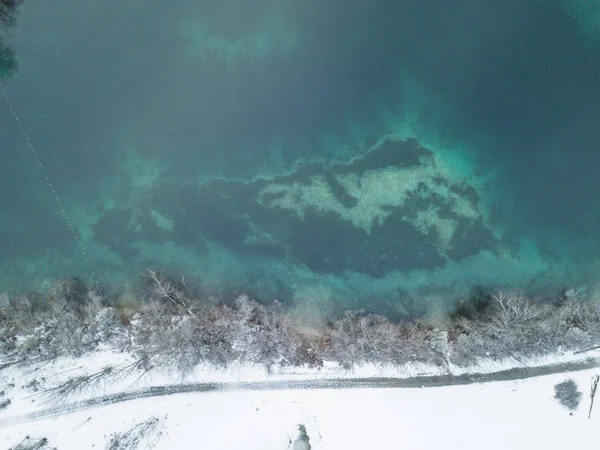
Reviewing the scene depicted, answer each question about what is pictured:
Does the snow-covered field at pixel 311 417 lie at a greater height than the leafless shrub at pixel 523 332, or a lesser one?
lesser

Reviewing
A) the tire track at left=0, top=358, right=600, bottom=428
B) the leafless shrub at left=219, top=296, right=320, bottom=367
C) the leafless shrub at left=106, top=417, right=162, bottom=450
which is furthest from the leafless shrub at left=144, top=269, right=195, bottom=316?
the leafless shrub at left=106, top=417, right=162, bottom=450

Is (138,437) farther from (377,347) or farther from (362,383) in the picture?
(377,347)

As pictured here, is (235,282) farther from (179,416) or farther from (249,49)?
(249,49)

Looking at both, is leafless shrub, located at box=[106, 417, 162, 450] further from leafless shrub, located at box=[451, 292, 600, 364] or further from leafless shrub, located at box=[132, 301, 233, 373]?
leafless shrub, located at box=[451, 292, 600, 364]

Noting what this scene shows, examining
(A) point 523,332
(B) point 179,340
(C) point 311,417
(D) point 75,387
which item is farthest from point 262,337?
(A) point 523,332

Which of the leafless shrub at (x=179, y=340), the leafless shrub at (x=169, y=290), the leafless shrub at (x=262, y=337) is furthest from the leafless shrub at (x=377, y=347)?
the leafless shrub at (x=169, y=290)

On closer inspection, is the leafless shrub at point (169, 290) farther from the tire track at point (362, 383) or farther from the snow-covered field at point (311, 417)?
the tire track at point (362, 383)
